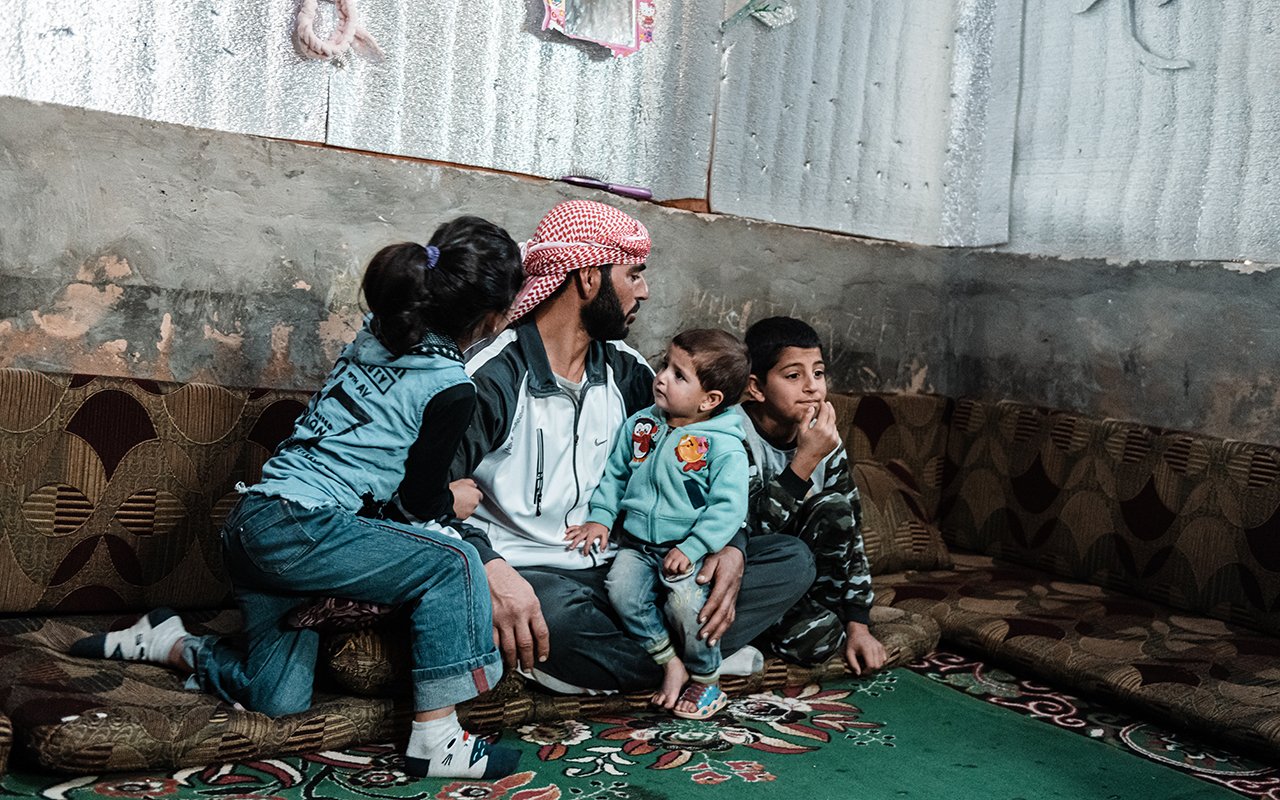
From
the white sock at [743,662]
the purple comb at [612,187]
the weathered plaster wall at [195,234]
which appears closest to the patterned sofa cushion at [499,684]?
the white sock at [743,662]

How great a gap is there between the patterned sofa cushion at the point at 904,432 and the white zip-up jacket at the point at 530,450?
135cm

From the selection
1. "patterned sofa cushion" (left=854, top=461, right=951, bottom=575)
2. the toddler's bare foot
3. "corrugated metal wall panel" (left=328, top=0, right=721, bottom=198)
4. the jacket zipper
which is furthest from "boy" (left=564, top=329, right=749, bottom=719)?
"patterned sofa cushion" (left=854, top=461, right=951, bottom=575)

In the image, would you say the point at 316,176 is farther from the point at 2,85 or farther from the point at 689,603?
the point at 689,603

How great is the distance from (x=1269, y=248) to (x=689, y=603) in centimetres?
241

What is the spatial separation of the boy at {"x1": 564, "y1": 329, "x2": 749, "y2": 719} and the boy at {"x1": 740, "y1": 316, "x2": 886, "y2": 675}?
0.84 feet

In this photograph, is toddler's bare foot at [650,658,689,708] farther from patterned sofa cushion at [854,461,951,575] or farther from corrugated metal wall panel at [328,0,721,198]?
corrugated metal wall panel at [328,0,721,198]

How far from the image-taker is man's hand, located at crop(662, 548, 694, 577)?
116 inches

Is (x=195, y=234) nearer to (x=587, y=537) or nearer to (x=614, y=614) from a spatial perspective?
(x=587, y=537)

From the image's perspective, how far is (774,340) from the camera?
335cm

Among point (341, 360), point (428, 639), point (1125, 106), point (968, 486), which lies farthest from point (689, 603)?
point (1125, 106)

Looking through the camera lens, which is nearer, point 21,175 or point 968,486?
point 21,175

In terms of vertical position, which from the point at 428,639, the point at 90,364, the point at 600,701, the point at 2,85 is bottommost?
the point at 600,701

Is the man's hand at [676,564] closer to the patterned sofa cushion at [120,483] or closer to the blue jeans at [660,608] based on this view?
the blue jeans at [660,608]

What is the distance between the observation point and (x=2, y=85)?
2.93m
